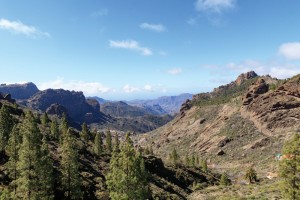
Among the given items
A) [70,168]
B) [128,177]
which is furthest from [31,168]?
[128,177]

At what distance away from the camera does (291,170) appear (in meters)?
35.4

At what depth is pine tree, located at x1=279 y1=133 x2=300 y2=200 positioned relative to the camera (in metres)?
34.8

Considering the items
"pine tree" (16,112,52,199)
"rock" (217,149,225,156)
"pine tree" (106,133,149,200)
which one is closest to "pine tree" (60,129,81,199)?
"pine tree" (16,112,52,199)

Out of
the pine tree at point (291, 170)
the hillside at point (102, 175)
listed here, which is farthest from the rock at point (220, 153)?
the pine tree at point (291, 170)

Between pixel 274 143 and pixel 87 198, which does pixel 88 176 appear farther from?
pixel 274 143

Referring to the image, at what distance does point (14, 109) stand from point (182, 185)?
351 feet

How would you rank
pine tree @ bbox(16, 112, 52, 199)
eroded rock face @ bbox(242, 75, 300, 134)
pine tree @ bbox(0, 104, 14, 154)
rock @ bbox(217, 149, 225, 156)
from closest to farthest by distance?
pine tree @ bbox(16, 112, 52, 199), pine tree @ bbox(0, 104, 14, 154), eroded rock face @ bbox(242, 75, 300, 134), rock @ bbox(217, 149, 225, 156)

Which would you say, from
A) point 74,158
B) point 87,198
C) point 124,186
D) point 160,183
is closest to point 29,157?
point 74,158

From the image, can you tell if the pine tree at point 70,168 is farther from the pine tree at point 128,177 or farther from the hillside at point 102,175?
the pine tree at point 128,177

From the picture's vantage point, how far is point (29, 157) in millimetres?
45531

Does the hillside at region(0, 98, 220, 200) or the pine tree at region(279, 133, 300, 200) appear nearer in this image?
the pine tree at region(279, 133, 300, 200)

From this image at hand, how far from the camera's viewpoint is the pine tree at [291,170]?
34.8 metres

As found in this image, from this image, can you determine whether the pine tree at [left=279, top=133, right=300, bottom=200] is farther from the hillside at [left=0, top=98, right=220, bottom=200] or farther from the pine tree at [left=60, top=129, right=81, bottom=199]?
the hillside at [left=0, top=98, right=220, bottom=200]

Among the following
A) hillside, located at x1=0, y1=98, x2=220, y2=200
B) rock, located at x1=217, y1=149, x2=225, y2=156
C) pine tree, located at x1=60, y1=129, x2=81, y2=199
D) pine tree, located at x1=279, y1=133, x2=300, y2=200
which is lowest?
rock, located at x1=217, y1=149, x2=225, y2=156
